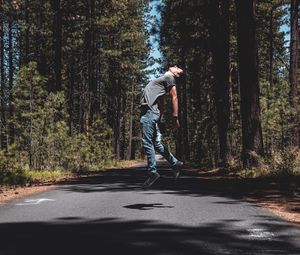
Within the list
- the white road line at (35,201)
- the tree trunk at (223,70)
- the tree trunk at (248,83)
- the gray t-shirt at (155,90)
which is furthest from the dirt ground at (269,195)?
the tree trunk at (223,70)

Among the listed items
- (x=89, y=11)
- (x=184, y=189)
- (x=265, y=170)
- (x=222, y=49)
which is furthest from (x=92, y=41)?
(x=184, y=189)

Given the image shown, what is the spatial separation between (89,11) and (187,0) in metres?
10.9

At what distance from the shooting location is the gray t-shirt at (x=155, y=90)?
7973mm

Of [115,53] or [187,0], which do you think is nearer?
[187,0]

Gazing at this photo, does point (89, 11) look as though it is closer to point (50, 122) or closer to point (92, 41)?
point (92, 41)

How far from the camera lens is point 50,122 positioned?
20.3 metres

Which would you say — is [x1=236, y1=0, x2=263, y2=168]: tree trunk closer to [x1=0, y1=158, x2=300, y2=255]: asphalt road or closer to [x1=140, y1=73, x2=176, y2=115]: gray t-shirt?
[x1=0, y1=158, x2=300, y2=255]: asphalt road

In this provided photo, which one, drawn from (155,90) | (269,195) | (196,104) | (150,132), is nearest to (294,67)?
(196,104)

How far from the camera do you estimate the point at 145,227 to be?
19.4ft

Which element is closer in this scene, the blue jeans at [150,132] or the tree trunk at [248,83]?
the blue jeans at [150,132]

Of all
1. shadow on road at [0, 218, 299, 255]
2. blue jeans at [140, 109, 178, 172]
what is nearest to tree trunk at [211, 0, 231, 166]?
blue jeans at [140, 109, 178, 172]

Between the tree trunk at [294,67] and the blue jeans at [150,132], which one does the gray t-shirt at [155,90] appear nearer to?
the blue jeans at [150,132]

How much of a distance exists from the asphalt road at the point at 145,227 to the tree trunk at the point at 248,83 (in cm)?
694

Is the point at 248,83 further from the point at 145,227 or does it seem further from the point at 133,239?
the point at 133,239
